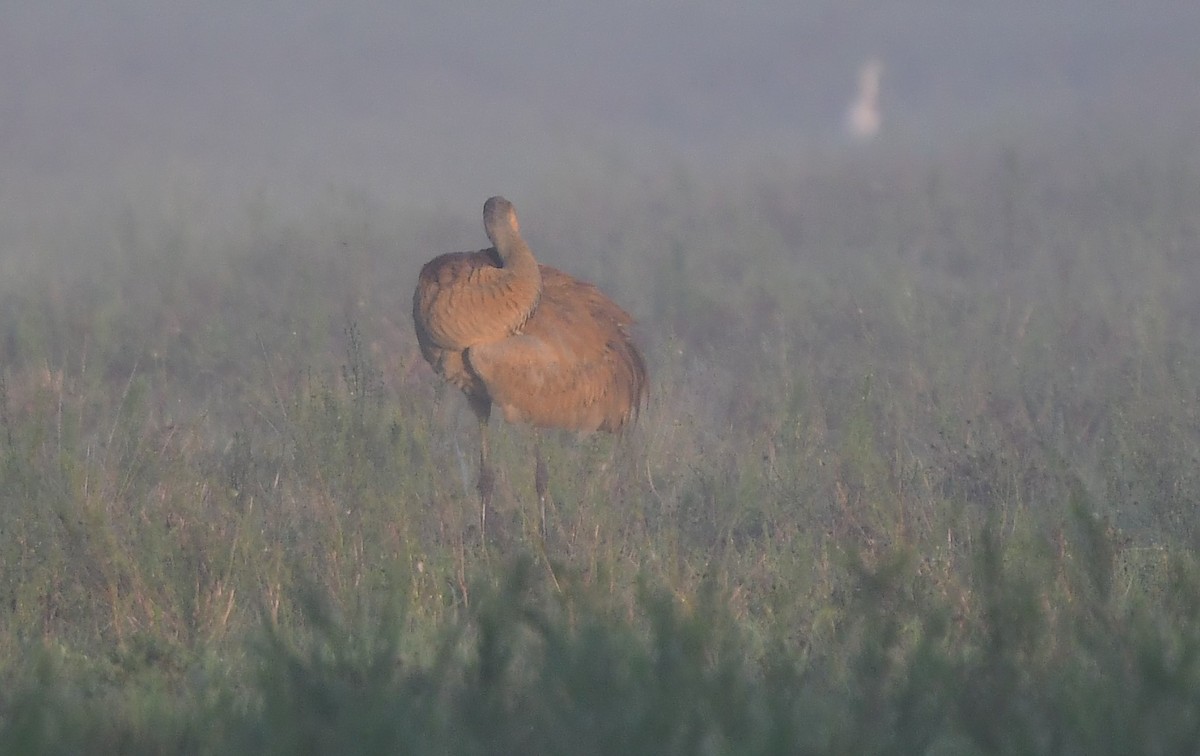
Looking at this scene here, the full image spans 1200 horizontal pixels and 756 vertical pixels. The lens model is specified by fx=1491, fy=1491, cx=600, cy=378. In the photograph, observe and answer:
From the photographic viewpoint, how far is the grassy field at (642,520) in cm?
325

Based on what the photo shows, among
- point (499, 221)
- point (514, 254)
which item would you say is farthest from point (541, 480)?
point (499, 221)

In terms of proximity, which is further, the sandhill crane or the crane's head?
the crane's head

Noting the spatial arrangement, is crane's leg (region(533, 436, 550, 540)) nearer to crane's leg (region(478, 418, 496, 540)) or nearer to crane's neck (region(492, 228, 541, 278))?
crane's leg (region(478, 418, 496, 540))

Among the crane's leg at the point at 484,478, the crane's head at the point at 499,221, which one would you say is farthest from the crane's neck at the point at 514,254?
the crane's leg at the point at 484,478

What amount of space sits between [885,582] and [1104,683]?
21.1 inches

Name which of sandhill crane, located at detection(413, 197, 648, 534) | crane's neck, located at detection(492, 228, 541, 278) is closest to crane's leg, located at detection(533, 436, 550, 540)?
sandhill crane, located at detection(413, 197, 648, 534)

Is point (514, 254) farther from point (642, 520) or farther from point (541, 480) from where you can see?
point (642, 520)

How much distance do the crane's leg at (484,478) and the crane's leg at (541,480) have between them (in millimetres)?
243

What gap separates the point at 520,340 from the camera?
731 cm

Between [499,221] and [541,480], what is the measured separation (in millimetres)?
1763

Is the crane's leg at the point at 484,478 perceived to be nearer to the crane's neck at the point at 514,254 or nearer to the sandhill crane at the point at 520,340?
the sandhill crane at the point at 520,340

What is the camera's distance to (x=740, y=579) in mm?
5531

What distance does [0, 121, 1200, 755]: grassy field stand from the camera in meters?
3.25

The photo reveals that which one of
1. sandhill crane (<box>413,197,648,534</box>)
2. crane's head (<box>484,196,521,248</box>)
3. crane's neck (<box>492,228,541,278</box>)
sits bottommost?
sandhill crane (<box>413,197,648,534</box>)
